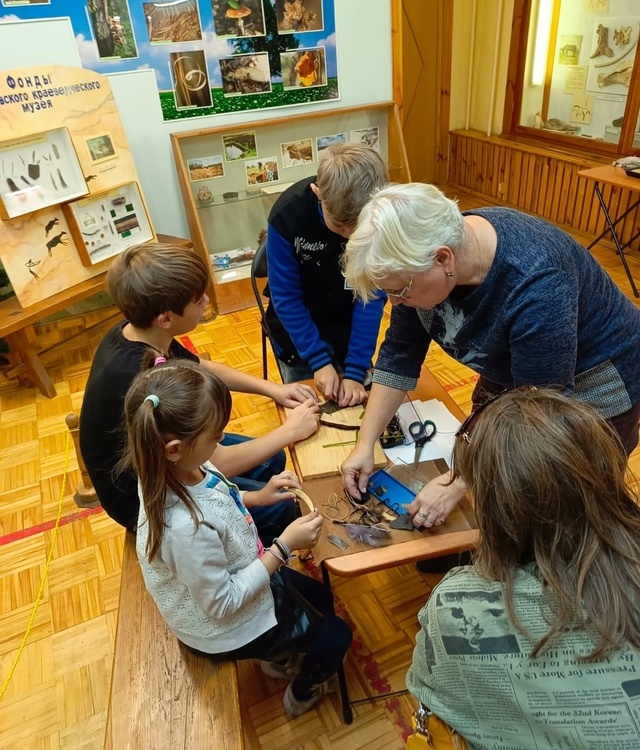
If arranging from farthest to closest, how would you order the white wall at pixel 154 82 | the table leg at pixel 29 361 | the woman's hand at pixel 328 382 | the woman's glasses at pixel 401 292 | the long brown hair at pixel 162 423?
the white wall at pixel 154 82
the table leg at pixel 29 361
the woman's hand at pixel 328 382
the woman's glasses at pixel 401 292
the long brown hair at pixel 162 423

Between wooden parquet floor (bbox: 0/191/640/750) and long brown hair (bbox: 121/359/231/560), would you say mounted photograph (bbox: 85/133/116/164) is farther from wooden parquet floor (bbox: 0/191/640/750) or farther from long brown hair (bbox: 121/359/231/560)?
long brown hair (bbox: 121/359/231/560)

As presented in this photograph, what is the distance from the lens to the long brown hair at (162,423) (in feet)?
3.35

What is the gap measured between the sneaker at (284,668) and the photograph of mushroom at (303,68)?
3.53 meters

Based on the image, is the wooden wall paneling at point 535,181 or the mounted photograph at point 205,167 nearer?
the mounted photograph at point 205,167

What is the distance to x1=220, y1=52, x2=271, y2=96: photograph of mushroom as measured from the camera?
360cm

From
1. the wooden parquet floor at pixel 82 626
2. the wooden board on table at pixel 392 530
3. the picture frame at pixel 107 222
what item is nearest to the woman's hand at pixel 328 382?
the wooden board on table at pixel 392 530

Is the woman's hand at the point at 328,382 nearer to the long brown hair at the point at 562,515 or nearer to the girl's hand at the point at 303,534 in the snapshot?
the girl's hand at the point at 303,534

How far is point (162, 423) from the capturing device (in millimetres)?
1025

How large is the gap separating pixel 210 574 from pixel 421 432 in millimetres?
682

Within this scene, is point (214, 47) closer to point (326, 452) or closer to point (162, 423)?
point (326, 452)

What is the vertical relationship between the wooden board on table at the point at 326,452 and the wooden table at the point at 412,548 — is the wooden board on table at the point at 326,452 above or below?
below

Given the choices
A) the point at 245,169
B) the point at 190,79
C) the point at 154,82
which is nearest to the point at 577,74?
the point at 245,169

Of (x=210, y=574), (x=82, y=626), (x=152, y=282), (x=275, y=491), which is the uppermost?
(x=152, y=282)

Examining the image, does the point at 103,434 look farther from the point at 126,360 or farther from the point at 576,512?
the point at 576,512
